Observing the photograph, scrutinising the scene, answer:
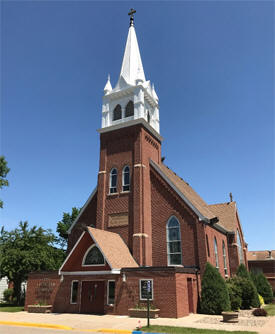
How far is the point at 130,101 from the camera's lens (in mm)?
29750

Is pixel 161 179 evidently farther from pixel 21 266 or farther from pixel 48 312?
pixel 21 266

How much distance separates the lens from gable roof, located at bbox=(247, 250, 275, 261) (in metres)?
50.5

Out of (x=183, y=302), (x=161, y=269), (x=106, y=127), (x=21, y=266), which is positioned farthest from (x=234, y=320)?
(x=21, y=266)

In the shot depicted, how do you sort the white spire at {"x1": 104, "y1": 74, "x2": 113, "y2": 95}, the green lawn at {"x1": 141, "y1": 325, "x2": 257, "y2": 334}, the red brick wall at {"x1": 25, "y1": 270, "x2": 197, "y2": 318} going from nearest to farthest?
the green lawn at {"x1": 141, "y1": 325, "x2": 257, "y2": 334}
the red brick wall at {"x1": 25, "y1": 270, "x2": 197, "y2": 318}
the white spire at {"x1": 104, "y1": 74, "x2": 113, "y2": 95}

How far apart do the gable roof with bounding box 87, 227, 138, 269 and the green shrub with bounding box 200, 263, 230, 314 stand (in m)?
5.51

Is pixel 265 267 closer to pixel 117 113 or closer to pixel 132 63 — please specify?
pixel 117 113

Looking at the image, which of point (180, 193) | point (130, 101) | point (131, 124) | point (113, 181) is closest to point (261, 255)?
point (180, 193)

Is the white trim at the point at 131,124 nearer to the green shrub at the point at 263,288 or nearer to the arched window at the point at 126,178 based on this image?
the arched window at the point at 126,178

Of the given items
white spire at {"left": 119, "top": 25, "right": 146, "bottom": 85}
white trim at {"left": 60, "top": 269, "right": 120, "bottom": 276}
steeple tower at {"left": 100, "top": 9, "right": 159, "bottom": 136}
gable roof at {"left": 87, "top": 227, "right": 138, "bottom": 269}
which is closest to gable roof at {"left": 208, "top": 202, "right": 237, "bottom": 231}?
steeple tower at {"left": 100, "top": 9, "right": 159, "bottom": 136}

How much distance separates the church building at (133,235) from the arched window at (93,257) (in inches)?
1.6

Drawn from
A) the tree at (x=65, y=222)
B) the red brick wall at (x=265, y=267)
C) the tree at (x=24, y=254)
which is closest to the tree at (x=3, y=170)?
the tree at (x=24, y=254)

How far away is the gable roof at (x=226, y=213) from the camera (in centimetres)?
3390

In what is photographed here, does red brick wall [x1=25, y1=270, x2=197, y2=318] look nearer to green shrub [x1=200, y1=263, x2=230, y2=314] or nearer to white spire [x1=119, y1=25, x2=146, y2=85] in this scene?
green shrub [x1=200, y1=263, x2=230, y2=314]

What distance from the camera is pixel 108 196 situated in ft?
89.8
